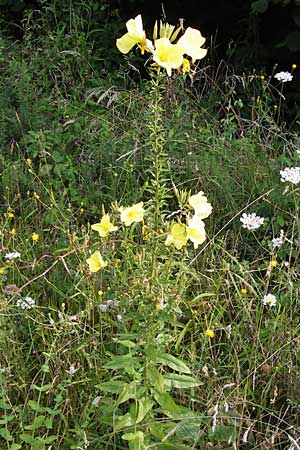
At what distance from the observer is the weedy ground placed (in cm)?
199

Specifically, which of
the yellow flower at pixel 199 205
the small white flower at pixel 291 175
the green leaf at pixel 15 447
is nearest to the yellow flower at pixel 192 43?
the yellow flower at pixel 199 205

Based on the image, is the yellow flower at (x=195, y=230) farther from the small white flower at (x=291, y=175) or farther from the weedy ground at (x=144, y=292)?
the small white flower at (x=291, y=175)

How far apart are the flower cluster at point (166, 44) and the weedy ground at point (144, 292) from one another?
118 millimetres

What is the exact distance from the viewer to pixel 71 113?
4027mm

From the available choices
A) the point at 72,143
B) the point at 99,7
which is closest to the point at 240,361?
the point at 72,143

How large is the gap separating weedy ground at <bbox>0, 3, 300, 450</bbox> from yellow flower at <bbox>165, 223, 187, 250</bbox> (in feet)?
0.08

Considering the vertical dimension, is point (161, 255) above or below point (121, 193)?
above

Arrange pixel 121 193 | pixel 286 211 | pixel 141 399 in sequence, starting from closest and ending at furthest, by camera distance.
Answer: pixel 141 399, pixel 286 211, pixel 121 193

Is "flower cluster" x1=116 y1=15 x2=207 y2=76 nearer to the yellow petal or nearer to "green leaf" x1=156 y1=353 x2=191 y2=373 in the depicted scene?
the yellow petal

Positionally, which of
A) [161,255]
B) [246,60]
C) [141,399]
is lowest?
[246,60]

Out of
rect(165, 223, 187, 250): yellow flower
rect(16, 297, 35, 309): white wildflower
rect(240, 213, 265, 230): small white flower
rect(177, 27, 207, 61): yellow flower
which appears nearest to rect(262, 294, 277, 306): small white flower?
rect(240, 213, 265, 230): small white flower

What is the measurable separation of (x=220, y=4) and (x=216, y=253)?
2453 millimetres

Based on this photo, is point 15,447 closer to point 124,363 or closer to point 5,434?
point 5,434

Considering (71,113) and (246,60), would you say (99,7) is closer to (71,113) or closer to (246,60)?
(246,60)
